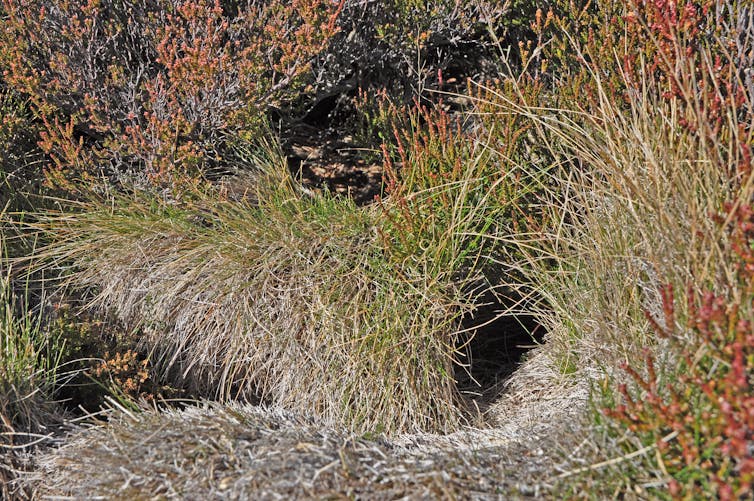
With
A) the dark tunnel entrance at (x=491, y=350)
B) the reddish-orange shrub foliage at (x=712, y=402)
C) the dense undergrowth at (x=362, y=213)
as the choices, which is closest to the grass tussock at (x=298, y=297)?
the dense undergrowth at (x=362, y=213)

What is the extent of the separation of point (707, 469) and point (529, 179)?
6.06ft

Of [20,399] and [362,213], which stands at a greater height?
[362,213]

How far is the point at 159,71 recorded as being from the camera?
3779 mm

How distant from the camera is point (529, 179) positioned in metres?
3.46

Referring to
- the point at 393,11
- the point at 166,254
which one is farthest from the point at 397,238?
the point at 393,11

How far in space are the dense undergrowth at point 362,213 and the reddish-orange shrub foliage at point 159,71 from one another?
0.02 meters

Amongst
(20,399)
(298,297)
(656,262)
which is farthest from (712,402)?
(20,399)

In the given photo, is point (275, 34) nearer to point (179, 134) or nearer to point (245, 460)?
point (179, 134)

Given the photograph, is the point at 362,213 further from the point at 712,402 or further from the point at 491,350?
the point at 712,402

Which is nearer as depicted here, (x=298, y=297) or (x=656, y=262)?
(x=656, y=262)

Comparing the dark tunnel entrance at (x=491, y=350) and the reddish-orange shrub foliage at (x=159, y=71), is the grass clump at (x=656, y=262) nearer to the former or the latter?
the dark tunnel entrance at (x=491, y=350)

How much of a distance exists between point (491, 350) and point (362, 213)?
0.95 meters

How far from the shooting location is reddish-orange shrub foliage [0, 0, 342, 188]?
11.3ft

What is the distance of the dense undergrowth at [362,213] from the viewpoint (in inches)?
99.7
